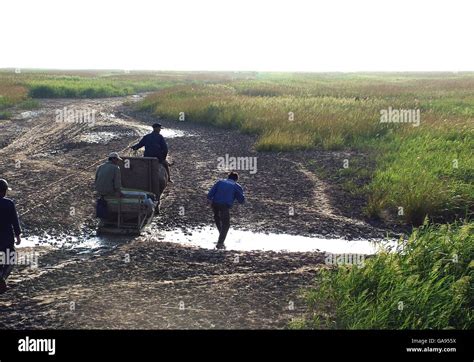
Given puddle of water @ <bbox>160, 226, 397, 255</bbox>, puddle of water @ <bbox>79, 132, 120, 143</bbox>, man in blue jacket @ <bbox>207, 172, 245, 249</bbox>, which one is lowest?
puddle of water @ <bbox>160, 226, 397, 255</bbox>

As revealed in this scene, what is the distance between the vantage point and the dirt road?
23.0ft

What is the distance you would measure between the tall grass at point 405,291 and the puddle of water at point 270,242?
1.91m

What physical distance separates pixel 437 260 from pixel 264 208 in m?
5.89

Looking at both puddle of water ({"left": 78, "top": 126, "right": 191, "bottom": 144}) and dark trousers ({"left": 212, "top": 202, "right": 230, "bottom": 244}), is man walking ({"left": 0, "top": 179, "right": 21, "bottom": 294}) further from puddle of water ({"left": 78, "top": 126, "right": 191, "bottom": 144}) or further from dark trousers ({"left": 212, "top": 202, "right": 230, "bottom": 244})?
puddle of water ({"left": 78, "top": 126, "right": 191, "bottom": 144})

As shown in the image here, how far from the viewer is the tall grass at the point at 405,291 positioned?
6.43m

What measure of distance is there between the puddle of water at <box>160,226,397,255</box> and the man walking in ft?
11.2

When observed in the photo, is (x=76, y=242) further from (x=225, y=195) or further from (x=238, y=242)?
(x=238, y=242)

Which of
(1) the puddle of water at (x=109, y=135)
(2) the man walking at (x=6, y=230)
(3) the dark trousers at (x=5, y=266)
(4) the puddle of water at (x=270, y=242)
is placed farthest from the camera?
(1) the puddle of water at (x=109, y=135)

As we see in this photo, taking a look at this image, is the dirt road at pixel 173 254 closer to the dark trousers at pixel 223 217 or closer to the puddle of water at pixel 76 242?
the puddle of water at pixel 76 242

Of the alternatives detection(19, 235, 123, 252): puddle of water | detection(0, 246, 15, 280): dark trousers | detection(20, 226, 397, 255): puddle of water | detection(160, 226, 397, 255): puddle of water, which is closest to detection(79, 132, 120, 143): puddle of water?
detection(19, 235, 123, 252): puddle of water

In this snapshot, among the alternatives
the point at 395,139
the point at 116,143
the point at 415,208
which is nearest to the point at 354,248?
the point at 415,208

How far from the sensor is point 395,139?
20297 mm

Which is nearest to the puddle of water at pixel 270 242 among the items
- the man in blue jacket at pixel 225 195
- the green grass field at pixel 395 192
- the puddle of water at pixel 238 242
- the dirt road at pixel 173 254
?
the puddle of water at pixel 238 242
